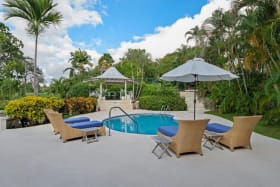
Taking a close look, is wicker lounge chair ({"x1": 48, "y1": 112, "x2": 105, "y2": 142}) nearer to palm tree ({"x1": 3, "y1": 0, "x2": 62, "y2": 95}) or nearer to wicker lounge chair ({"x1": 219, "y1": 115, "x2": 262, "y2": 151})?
wicker lounge chair ({"x1": 219, "y1": 115, "x2": 262, "y2": 151})

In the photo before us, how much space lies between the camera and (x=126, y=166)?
178 inches

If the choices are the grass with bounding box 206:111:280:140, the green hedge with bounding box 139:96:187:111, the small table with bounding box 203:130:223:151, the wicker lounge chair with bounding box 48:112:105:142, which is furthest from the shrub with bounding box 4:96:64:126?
the green hedge with bounding box 139:96:187:111

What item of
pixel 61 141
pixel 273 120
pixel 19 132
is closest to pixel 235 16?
pixel 273 120

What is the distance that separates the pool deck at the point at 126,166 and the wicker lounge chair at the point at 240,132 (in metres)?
0.22

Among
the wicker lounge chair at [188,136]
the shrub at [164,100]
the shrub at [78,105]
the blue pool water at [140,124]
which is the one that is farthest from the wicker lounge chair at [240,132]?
the shrub at [164,100]

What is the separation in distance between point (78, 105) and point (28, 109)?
5213 mm

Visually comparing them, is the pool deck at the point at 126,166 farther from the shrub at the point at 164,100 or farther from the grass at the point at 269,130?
the shrub at the point at 164,100

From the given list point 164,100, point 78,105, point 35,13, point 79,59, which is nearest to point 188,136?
point 35,13

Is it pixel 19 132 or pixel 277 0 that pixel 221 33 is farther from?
pixel 19 132

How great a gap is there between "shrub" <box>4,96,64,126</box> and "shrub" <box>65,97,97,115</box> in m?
3.42

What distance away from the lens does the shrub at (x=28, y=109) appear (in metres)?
9.26

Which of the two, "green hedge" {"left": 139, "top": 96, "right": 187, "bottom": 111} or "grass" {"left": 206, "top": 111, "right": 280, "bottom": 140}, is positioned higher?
"green hedge" {"left": 139, "top": 96, "right": 187, "bottom": 111}

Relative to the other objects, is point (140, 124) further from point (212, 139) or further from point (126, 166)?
Result: point (126, 166)

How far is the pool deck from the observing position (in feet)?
12.4
